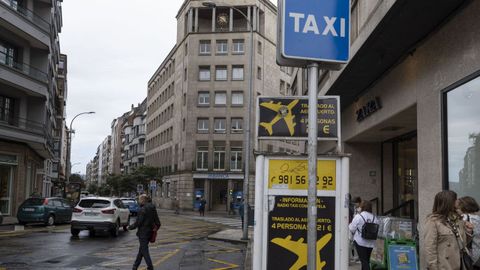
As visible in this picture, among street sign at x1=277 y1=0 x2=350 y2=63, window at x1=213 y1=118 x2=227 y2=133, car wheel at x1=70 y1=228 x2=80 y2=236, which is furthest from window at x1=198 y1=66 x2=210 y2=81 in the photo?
→ street sign at x1=277 y1=0 x2=350 y2=63

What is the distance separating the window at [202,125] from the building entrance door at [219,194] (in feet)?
19.8

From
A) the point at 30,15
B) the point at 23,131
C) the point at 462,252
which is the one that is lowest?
the point at 462,252

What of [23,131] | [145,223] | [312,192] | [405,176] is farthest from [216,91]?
[312,192]

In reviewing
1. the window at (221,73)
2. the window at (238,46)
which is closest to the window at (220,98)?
the window at (221,73)

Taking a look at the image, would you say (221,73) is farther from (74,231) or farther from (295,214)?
(295,214)

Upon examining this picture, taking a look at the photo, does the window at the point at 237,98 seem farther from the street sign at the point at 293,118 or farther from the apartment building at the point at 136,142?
the street sign at the point at 293,118

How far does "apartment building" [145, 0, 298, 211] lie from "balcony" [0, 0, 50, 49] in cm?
2594

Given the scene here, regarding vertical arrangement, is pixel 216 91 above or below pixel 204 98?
above

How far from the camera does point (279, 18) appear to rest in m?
4.22

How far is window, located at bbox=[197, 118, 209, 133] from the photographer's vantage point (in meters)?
58.0

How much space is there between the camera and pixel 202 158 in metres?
57.4

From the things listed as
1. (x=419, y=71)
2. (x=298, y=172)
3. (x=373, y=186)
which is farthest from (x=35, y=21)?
(x=298, y=172)

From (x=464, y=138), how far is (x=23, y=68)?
30903mm

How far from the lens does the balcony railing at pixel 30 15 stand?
31.3m
